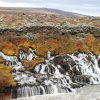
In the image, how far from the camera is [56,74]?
34.8 m

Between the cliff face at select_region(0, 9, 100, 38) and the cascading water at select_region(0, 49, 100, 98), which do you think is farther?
the cliff face at select_region(0, 9, 100, 38)

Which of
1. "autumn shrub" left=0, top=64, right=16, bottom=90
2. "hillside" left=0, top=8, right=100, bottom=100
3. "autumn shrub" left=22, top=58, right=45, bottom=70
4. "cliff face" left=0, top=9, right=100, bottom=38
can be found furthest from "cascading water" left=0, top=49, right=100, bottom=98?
"cliff face" left=0, top=9, right=100, bottom=38

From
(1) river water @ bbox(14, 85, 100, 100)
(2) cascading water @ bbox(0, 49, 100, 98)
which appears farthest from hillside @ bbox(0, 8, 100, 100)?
(1) river water @ bbox(14, 85, 100, 100)

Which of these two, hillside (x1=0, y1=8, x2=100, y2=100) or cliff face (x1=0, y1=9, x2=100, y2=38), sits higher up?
cliff face (x1=0, y1=9, x2=100, y2=38)

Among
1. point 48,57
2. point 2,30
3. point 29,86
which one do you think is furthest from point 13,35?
point 29,86

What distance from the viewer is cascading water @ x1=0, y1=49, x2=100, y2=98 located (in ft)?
102

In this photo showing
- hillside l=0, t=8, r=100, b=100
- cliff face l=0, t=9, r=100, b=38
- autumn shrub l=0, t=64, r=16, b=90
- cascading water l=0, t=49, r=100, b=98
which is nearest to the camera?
autumn shrub l=0, t=64, r=16, b=90

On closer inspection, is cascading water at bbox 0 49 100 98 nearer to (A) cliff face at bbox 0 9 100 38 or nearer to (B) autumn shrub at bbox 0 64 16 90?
(B) autumn shrub at bbox 0 64 16 90

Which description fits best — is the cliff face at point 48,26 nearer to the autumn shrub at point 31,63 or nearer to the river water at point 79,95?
the autumn shrub at point 31,63

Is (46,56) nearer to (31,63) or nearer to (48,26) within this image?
(31,63)

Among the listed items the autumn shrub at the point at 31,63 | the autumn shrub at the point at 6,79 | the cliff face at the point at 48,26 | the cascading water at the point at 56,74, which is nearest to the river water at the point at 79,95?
the cascading water at the point at 56,74

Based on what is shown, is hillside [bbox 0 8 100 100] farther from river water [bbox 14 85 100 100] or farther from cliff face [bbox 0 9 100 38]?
river water [bbox 14 85 100 100]

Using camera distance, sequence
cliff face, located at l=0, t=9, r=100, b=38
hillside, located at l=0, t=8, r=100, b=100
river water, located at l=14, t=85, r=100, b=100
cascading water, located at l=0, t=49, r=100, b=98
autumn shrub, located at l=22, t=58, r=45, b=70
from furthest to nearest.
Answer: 1. cliff face, located at l=0, t=9, r=100, b=38
2. autumn shrub, located at l=22, t=58, r=45, b=70
3. hillside, located at l=0, t=8, r=100, b=100
4. cascading water, located at l=0, t=49, r=100, b=98
5. river water, located at l=14, t=85, r=100, b=100

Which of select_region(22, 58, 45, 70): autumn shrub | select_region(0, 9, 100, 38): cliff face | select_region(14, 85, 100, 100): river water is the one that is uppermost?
select_region(0, 9, 100, 38): cliff face
